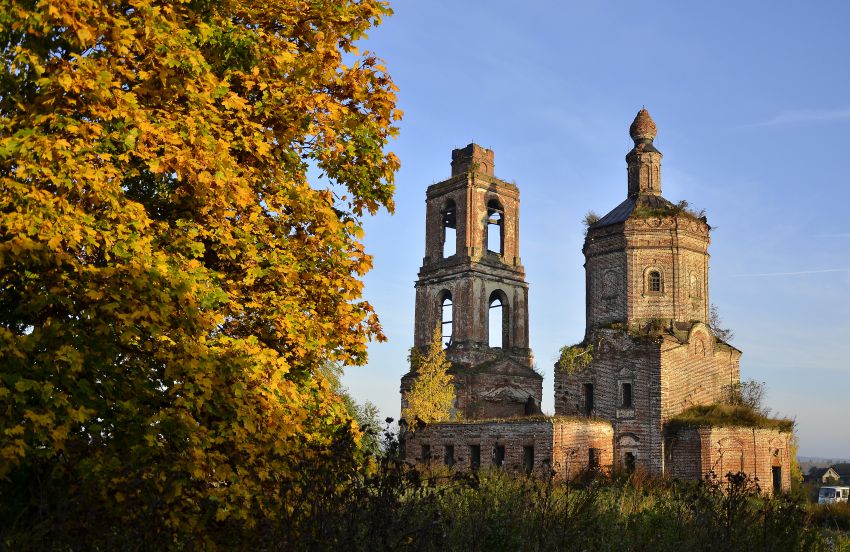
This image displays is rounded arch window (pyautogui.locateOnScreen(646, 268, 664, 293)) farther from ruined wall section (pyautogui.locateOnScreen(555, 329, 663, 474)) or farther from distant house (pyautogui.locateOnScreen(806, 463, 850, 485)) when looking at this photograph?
distant house (pyautogui.locateOnScreen(806, 463, 850, 485))

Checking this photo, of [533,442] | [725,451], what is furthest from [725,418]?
[533,442]

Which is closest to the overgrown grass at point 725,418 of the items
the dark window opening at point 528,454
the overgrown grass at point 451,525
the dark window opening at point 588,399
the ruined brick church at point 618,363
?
the ruined brick church at point 618,363

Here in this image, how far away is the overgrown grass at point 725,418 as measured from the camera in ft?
98.5

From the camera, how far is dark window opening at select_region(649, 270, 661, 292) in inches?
1313

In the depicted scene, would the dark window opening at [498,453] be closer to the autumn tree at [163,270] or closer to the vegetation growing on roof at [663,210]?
the vegetation growing on roof at [663,210]

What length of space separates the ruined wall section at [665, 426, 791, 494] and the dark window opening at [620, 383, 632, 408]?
204 cm

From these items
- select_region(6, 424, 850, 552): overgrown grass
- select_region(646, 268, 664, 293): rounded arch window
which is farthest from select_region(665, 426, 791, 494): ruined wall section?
select_region(6, 424, 850, 552): overgrown grass

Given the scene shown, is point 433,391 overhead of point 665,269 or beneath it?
beneath

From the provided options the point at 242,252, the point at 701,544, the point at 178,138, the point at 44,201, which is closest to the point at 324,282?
the point at 242,252

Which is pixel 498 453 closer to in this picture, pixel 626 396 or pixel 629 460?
pixel 629 460

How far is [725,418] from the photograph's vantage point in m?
30.3

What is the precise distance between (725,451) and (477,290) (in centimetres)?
1411

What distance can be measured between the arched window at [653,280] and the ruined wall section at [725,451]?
6074mm

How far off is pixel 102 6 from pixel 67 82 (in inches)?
36.6
